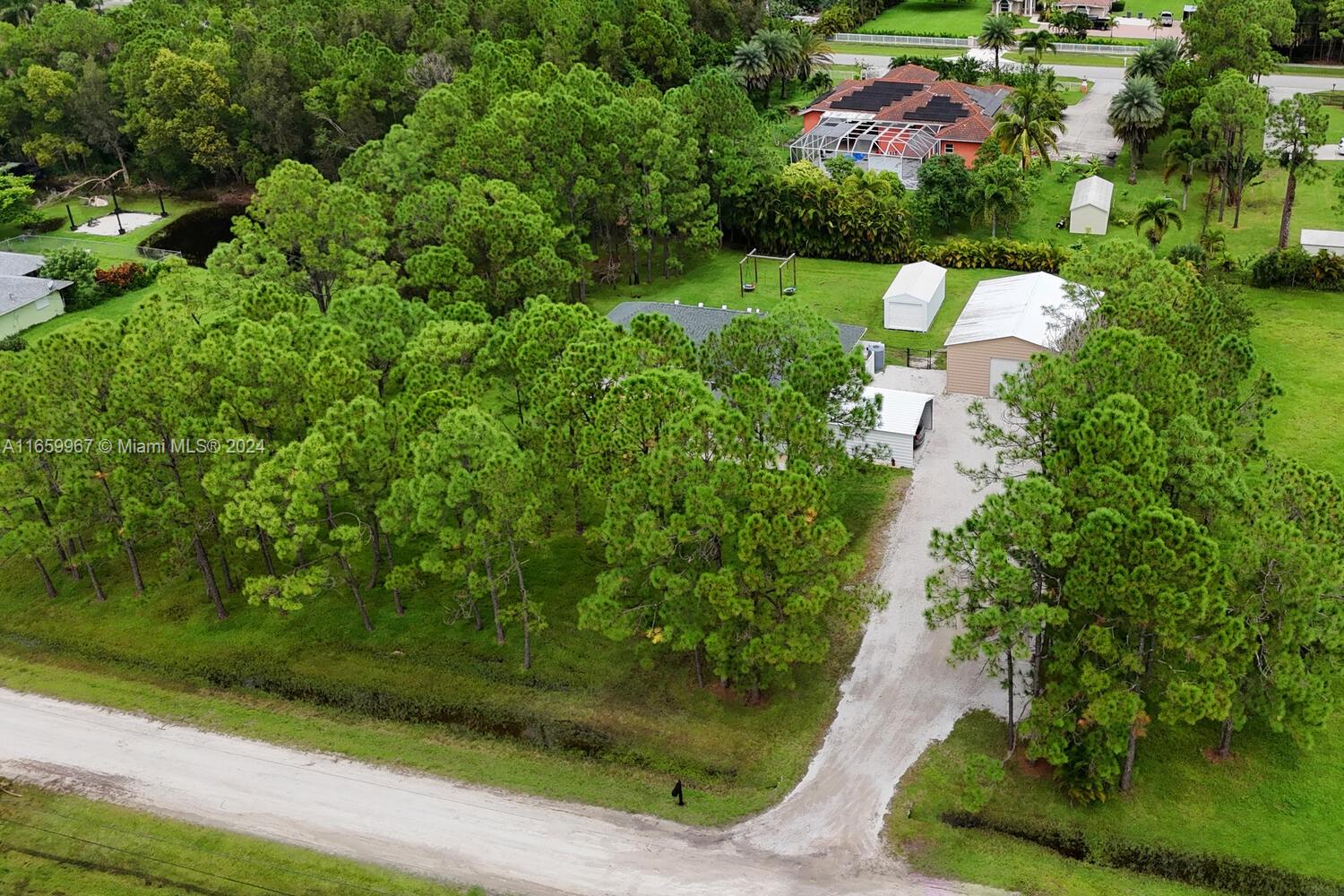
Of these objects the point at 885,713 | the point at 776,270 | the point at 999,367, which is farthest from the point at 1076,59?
the point at 885,713

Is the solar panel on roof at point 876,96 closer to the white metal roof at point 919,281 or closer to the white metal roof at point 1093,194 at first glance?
the white metal roof at point 1093,194

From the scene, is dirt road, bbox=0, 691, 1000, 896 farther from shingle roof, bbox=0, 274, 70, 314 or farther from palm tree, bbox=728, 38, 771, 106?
palm tree, bbox=728, 38, 771, 106

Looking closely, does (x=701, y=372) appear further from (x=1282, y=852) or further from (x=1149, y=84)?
(x=1149, y=84)

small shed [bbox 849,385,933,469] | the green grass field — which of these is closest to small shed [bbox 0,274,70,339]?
the green grass field

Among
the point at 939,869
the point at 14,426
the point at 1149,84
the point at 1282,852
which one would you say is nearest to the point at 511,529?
the point at 939,869

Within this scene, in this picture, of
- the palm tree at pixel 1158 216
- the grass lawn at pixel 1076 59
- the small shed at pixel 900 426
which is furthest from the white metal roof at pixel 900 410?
the grass lawn at pixel 1076 59

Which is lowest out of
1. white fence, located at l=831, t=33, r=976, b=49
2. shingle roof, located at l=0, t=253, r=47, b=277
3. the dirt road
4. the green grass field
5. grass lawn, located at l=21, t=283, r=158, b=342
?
the green grass field
